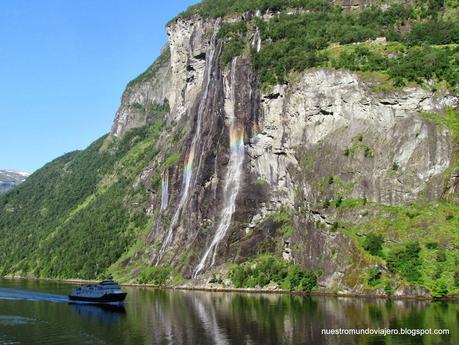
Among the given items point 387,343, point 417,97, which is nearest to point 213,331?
point 387,343

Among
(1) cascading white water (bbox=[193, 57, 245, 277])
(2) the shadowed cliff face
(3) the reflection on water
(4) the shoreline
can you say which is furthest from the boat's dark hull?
(1) cascading white water (bbox=[193, 57, 245, 277])

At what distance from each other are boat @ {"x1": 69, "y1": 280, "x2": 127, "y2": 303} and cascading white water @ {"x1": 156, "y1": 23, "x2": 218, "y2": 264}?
37101 mm

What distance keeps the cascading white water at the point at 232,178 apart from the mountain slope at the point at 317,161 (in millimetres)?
359

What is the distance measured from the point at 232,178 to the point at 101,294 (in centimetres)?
4795

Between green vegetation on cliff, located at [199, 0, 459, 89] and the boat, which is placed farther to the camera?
green vegetation on cliff, located at [199, 0, 459, 89]

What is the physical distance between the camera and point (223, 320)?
79.5 metres

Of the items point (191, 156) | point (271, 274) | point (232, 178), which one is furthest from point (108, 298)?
point (191, 156)

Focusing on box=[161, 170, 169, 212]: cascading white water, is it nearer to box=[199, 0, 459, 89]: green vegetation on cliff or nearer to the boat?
box=[199, 0, 459, 89]: green vegetation on cliff

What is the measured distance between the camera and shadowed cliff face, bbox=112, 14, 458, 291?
11600cm

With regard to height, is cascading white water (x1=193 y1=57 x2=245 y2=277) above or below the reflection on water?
above

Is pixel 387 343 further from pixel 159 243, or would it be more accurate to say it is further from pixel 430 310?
pixel 159 243

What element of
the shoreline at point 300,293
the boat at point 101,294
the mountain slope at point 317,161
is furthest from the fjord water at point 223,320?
the mountain slope at point 317,161

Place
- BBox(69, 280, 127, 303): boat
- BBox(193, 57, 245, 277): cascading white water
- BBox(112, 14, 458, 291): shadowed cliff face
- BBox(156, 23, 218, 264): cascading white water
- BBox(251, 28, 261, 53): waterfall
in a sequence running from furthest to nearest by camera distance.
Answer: BBox(251, 28, 261, 53): waterfall < BBox(156, 23, 218, 264): cascading white water < BBox(193, 57, 245, 277): cascading white water < BBox(112, 14, 458, 291): shadowed cliff face < BBox(69, 280, 127, 303): boat

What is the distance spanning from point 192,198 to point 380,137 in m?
55.3
